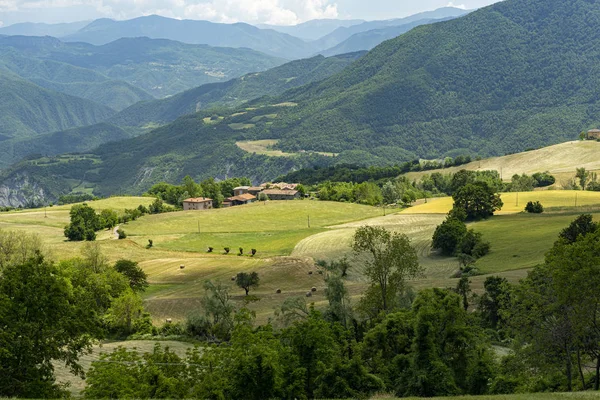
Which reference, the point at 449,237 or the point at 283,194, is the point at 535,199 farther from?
the point at 283,194

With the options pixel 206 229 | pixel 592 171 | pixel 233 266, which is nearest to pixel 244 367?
pixel 233 266

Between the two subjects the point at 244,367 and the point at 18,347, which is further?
the point at 244,367

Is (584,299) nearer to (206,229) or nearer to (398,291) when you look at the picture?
(398,291)

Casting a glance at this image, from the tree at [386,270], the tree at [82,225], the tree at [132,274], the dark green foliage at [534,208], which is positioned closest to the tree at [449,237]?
the dark green foliage at [534,208]

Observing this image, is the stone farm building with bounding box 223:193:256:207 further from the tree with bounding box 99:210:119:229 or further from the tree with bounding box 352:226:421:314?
the tree with bounding box 352:226:421:314

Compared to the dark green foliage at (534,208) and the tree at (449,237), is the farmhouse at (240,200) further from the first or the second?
the tree at (449,237)

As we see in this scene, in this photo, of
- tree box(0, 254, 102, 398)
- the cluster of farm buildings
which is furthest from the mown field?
tree box(0, 254, 102, 398)

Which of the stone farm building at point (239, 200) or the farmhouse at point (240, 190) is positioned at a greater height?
the farmhouse at point (240, 190)
